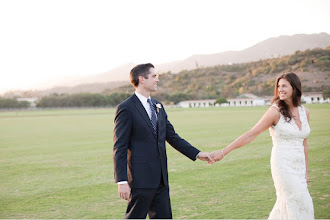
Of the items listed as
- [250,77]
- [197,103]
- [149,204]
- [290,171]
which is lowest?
[197,103]

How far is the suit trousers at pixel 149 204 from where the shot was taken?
4.12 metres

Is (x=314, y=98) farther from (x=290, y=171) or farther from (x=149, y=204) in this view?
(x=149, y=204)

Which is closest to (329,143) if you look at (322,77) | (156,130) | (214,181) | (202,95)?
(214,181)

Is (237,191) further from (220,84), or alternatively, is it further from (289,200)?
(220,84)

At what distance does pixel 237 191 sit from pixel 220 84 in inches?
6657

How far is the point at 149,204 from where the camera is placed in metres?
4.18

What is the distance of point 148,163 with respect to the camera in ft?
13.7

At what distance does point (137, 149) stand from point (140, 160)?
137mm

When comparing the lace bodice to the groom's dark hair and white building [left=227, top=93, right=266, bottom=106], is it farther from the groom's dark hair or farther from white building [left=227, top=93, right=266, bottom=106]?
white building [left=227, top=93, right=266, bottom=106]

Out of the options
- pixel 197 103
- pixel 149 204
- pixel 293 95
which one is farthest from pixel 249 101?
pixel 149 204

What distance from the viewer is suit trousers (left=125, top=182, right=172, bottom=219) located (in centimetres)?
412

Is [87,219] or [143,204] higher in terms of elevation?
[143,204]

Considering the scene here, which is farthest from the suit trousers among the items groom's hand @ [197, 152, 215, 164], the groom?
groom's hand @ [197, 152, 215, 164]

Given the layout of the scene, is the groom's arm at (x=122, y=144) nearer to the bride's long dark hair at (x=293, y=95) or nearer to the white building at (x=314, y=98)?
the bride's long dark hair at (x=293, y=95)
